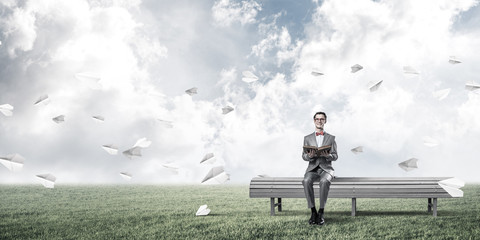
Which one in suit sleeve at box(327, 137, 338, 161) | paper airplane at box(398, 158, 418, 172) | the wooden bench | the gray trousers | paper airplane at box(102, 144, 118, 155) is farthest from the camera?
paper airplane at box(102, 144, 118, 155)

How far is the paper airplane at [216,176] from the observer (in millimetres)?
7359

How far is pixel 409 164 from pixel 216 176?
3.74 m

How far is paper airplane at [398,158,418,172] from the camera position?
7.79 m

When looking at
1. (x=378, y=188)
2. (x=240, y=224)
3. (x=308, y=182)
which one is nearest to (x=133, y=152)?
(x=240, y=224)

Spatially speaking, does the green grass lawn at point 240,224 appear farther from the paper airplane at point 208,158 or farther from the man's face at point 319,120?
the man's face at point 319,120

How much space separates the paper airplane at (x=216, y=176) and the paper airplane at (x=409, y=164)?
3415 mm

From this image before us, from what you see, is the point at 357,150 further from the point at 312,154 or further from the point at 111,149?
the point at 111,149

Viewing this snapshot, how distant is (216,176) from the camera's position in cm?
749

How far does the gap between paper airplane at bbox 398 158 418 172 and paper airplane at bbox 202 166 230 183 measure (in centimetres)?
342

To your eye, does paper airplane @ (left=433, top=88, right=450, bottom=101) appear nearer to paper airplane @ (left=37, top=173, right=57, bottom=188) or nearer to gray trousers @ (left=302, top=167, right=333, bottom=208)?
gray trousers @ (left=302, top=167, right=333, bottom=208)

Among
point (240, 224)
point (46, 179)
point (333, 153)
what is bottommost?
point (240, 224)

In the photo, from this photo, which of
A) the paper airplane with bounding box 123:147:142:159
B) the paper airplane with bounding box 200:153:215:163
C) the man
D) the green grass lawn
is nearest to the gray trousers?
the man

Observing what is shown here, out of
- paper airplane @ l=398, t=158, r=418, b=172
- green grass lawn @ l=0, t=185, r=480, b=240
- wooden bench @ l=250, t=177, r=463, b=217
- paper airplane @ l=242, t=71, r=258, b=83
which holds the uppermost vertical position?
paper airplane @ l=242, t=71, r=258, b=83

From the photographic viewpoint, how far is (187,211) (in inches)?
333
